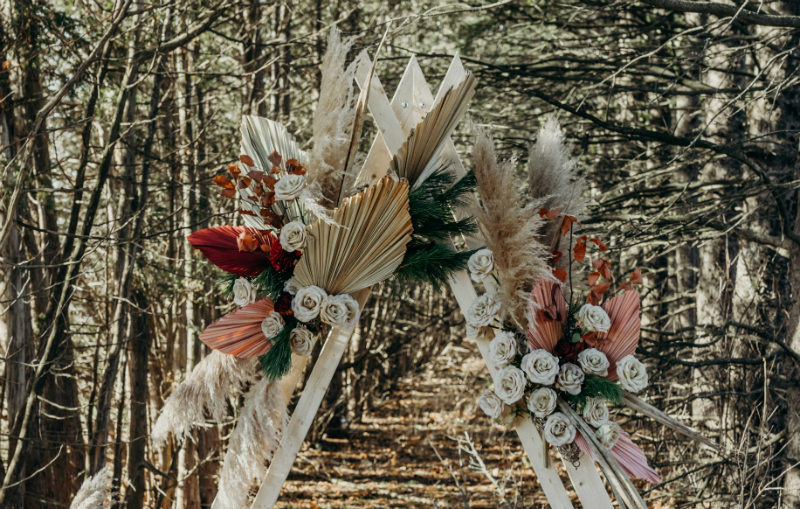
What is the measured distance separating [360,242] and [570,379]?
0.84m

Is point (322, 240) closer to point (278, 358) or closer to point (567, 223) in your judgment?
point (278, 358)

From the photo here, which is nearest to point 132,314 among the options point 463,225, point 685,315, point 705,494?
point 463,225

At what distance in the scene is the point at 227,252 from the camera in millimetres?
2504

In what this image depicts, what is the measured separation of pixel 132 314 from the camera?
537cm

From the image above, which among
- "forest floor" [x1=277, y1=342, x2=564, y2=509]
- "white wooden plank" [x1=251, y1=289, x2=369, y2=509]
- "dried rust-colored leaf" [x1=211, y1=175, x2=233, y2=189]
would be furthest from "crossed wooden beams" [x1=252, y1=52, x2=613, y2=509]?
"forest floor" [x1=277, y1=342, x2=564, y2=509]

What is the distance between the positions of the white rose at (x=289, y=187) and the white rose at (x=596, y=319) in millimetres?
1043

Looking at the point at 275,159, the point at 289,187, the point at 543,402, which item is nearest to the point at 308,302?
A: the point at 289,187

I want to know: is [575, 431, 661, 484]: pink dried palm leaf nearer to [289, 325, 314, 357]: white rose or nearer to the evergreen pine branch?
the evergreen pine branch

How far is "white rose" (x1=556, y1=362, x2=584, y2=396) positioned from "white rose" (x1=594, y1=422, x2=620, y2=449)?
138 mm

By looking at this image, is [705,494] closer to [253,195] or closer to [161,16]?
[253,195]

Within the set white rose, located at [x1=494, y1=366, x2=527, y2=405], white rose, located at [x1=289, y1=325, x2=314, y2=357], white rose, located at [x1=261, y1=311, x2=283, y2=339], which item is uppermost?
white rose, located at [x1=261, y1=311, x2=283, y2=339]

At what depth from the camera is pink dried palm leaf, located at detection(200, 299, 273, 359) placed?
245cm

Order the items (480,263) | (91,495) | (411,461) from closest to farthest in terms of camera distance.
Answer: (91,495) → (480,263) → (411,461)

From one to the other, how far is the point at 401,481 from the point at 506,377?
6473 millimetres
